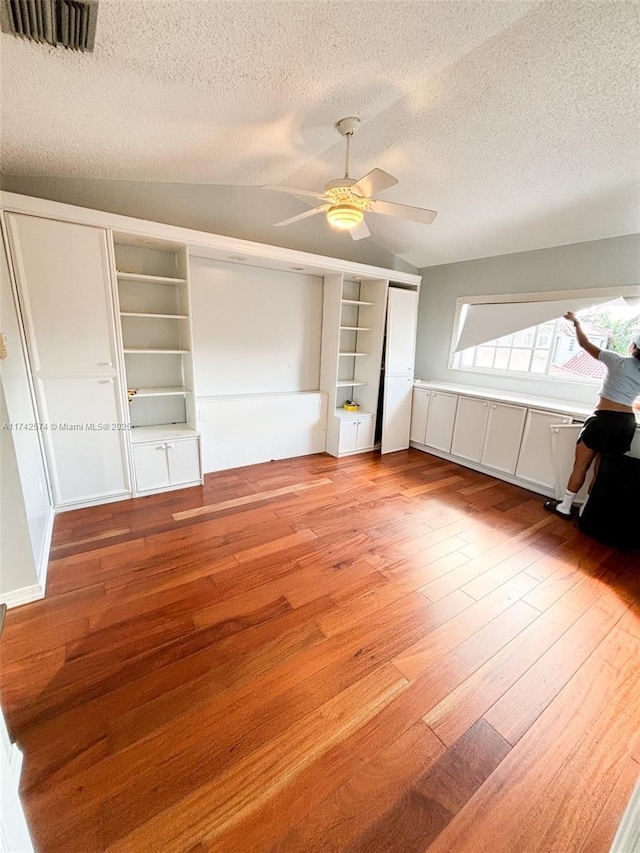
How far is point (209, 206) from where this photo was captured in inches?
131

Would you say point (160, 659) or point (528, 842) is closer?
point (528, 842)

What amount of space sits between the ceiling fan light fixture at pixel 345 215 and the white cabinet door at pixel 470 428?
8.18 ft

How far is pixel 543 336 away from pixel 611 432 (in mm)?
1531

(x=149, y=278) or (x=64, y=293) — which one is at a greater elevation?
(x=149, y=278)

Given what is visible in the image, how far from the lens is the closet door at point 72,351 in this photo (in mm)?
2434

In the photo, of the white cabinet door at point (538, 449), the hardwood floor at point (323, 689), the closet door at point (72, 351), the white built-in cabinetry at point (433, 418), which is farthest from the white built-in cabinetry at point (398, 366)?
the closet door at point (72, 351)

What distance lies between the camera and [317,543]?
2.61m

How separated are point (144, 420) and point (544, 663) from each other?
359cm

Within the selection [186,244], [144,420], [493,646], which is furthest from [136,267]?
[493,646]

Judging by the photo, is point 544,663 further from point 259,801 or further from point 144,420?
point 144,420

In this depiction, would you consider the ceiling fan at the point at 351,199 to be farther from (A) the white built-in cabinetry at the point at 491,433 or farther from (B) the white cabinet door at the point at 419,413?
(B) the white cabinet door at the point at 419,413

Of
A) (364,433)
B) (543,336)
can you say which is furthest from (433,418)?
(543,336)

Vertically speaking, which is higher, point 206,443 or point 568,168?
point 568,168

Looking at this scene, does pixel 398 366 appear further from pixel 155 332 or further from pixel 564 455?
pixel 155 332
